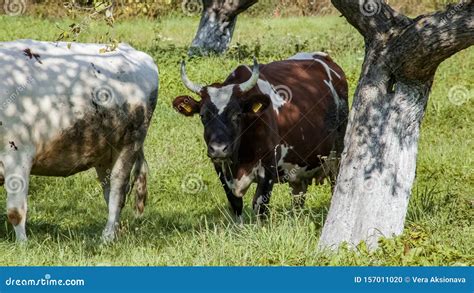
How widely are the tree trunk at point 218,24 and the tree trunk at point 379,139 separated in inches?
494

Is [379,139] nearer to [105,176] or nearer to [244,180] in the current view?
[244,180]

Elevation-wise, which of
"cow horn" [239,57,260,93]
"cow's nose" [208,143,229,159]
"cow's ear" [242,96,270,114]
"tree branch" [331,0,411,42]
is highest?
"tree branch" [331,0,411,42]

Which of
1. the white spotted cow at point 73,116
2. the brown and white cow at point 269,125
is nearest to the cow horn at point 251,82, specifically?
the brown and white cow at point 269,125

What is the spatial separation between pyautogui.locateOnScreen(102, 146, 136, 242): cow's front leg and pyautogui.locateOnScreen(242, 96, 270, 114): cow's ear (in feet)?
4.46

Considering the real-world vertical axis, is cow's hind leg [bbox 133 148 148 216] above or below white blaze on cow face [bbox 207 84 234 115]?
below

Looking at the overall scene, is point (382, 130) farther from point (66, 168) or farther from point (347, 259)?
point (66, 168)

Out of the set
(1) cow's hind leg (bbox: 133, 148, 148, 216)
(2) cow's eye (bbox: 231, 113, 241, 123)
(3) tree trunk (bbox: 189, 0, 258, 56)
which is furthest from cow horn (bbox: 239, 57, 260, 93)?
(3) tree trunk (bbox: 189, 0, 258, 56)

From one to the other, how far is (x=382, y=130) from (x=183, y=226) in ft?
9.01

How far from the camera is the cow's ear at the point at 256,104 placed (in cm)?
896

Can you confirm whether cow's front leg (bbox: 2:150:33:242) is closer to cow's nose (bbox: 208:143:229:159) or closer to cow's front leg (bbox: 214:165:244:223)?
cow's nose (bbox: 208:143:229:159)

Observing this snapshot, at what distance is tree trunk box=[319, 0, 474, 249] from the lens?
7.70 meters

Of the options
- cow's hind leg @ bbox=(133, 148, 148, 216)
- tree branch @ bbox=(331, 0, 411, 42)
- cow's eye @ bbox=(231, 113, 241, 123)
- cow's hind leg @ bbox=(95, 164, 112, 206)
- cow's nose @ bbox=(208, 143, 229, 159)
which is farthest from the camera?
cow's hind leg @ bbox=(133, 148, 148, 216)

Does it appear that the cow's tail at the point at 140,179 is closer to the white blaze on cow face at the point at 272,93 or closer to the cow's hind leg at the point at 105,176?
the cow's hind leg at the point at 105,176

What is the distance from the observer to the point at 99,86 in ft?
29.9
